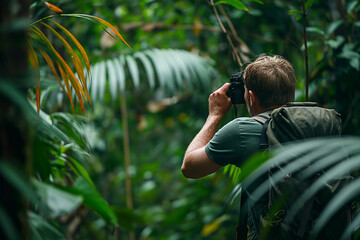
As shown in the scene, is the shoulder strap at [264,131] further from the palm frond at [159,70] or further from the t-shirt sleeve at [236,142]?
the palm frond at [159,70]

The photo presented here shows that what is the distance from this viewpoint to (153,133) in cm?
491

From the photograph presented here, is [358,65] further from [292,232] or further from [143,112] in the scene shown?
[143,112]

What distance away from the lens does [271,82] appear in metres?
1.25

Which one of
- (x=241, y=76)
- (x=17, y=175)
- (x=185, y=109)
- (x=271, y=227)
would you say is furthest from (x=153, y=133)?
(x=17, y=175)

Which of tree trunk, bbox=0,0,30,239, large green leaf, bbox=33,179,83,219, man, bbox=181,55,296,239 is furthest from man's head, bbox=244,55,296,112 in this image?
tree trunk, bbox=0,0,30,239

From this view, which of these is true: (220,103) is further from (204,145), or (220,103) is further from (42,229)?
(42,229)

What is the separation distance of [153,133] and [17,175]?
439cm

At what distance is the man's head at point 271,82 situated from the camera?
49.1 inches

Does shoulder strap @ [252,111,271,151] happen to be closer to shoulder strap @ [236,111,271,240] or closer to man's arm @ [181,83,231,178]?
shoulder strap @ [236,111,271,240]

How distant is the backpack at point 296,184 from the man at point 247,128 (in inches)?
3.4

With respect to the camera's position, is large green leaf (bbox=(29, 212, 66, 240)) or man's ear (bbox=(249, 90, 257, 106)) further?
man's ear (bbox=(249, 90, 257, 106))

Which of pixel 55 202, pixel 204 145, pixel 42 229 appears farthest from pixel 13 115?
pixel 204 145

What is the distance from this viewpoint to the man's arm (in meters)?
1.24

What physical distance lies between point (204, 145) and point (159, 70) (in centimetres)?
89
